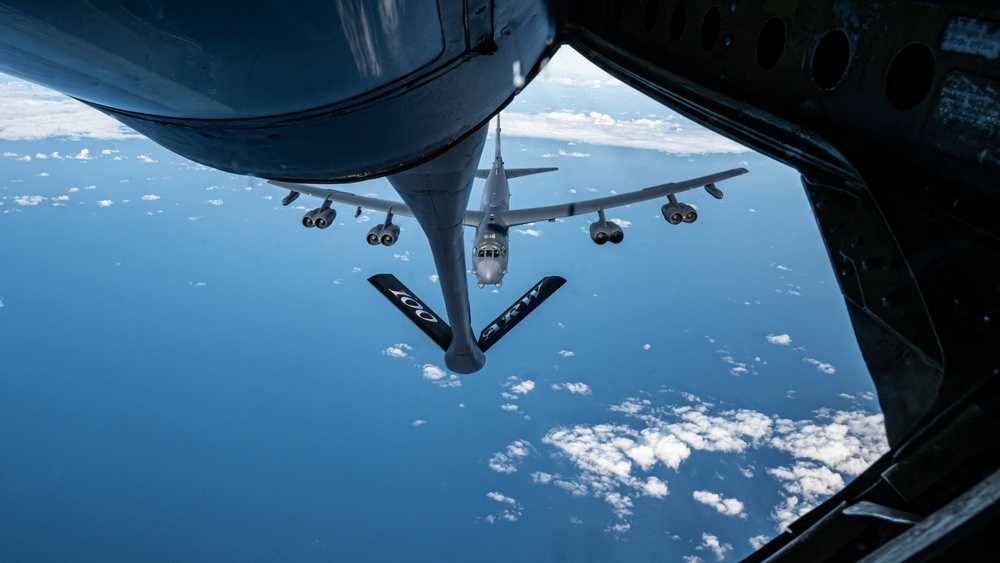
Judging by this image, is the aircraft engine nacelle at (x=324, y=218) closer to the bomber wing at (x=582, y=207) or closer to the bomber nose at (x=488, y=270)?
the bomber nose at (x=488, y=270)

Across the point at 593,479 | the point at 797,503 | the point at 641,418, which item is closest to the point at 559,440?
the point at 593,479

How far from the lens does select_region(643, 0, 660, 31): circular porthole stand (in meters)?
3.79

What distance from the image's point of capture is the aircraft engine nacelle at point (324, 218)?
58.3ft

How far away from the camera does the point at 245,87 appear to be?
1952 millimetres

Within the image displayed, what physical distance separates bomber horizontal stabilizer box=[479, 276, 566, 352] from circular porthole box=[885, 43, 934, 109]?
15.2 metres

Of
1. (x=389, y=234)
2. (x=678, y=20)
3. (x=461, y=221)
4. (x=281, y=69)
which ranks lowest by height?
(x=389, y=234)

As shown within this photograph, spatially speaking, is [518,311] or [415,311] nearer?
[415,311]

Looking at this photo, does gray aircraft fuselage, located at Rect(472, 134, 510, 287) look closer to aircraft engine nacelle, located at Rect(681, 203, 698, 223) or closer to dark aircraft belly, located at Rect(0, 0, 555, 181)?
aircraft engine nacelle, located at Rect(681, 203, 698, 223)

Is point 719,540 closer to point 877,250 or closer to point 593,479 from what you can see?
point 593,479

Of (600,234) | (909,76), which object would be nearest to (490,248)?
(600,234)

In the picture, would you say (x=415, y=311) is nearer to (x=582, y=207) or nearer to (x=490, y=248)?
(x=490, y=248)

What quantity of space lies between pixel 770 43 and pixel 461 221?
6.21 meters

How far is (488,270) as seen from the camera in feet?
67.2

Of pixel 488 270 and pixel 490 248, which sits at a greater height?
pixel 490 248
